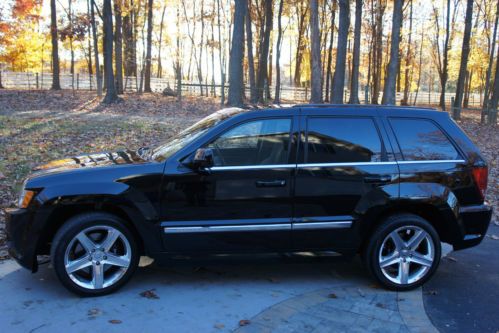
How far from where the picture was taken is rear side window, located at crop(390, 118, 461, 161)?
4.69m

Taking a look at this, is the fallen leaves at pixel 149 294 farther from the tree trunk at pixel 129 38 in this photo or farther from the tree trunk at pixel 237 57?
the tree trunk at pixel 129 38

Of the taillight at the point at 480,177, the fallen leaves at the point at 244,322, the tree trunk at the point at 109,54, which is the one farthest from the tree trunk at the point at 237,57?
the fallen leaves at the point at 244,322

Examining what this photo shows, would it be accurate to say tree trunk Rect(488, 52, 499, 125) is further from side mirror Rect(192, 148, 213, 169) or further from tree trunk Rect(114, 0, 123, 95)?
side mirror Rect(192, 148, 213, 169)

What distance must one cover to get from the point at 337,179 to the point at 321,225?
470 mm

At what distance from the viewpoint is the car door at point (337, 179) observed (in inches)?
176

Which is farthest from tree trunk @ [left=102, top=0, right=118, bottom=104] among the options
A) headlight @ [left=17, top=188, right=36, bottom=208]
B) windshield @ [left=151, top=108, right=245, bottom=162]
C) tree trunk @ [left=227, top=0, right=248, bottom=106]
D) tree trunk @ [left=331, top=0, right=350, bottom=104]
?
headlight @ [left=17, top=188, right=36, bottom=208]

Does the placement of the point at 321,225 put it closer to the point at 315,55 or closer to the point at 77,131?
the point at 77,131

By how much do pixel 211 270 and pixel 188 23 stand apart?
49612mm

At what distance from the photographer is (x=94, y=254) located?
425 centimetres

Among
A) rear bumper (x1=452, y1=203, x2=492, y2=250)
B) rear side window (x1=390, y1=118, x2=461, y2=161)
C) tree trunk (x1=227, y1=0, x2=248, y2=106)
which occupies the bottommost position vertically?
rear bumper (x1=452, y1=203, x2=492, y2=250)

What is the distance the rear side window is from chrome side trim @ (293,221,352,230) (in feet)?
3.05

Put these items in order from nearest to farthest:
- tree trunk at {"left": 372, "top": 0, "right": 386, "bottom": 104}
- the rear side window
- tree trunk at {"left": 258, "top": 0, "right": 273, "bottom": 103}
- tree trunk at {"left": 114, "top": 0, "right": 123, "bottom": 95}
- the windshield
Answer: the windshield → the rear side window → tree trunk at {"left": 258, "top": 0, "right": 273, "bottom": 103} → tree trunk at {"left": 114, "top": 0, "right": 123, "bottom": 95} → tree trunk at {"left": 372, "top": 0, "right": 386, "bottom": 104}

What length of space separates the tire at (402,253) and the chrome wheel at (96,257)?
94.0 inches

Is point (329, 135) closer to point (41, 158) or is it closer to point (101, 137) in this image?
point (41, 158)
